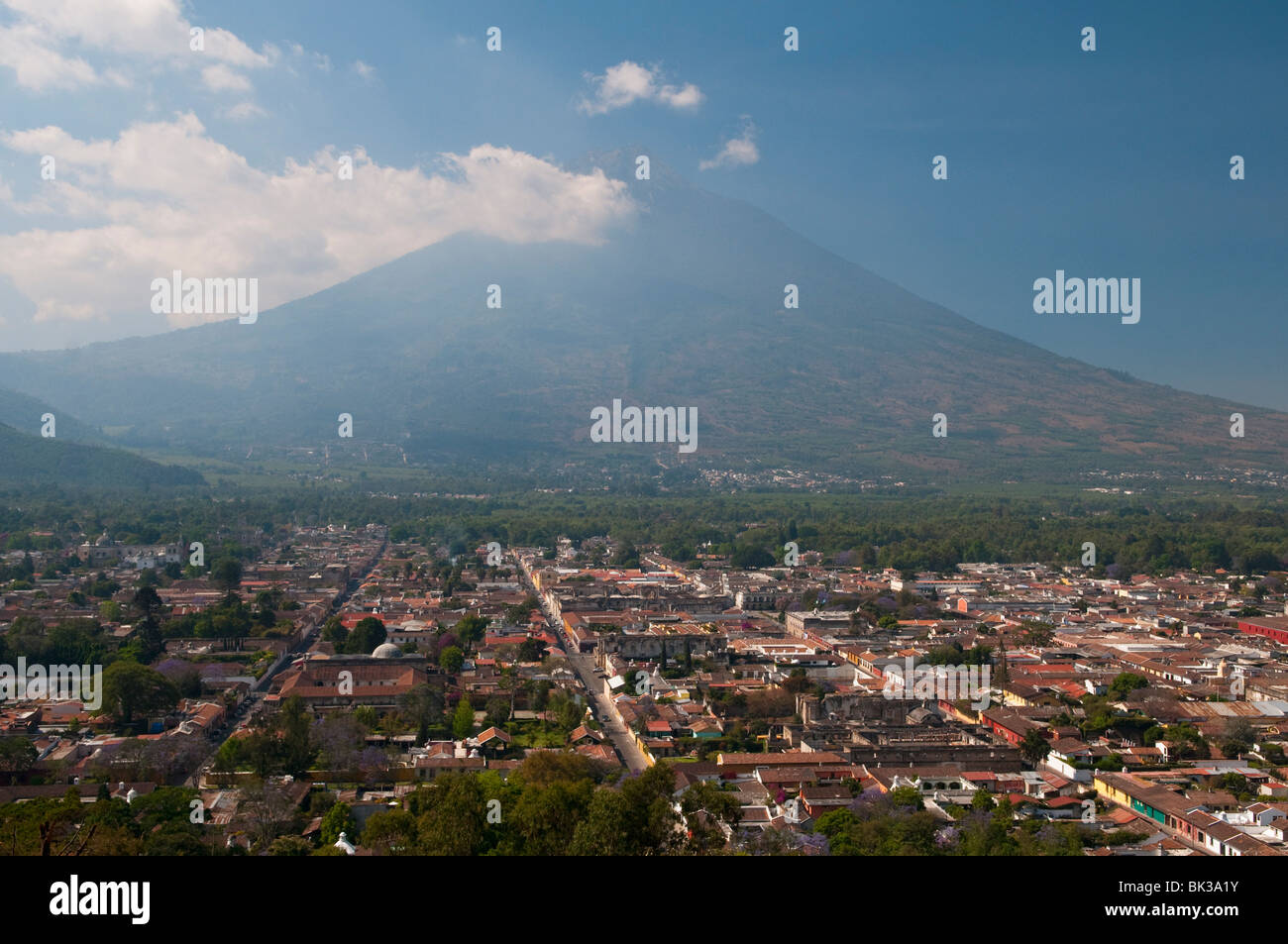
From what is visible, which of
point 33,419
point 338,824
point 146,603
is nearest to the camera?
point 338,824

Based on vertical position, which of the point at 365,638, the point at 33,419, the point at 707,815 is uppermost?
the point at 33,419

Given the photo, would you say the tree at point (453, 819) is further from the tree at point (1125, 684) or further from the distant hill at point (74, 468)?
the distant hill at point (74, 468)

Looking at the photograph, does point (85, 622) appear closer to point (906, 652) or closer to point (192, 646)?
point (192, 646)

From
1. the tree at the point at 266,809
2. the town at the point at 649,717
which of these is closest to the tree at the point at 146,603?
the town at the point at 649,717

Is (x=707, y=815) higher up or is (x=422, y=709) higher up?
(x=707, y=815)

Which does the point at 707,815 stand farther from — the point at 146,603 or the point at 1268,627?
the point at 1268,627

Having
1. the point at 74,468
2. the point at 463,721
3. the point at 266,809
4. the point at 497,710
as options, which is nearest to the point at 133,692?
the point at 463,721

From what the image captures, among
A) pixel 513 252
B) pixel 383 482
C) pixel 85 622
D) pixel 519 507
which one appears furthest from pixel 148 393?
pixel 85 622
